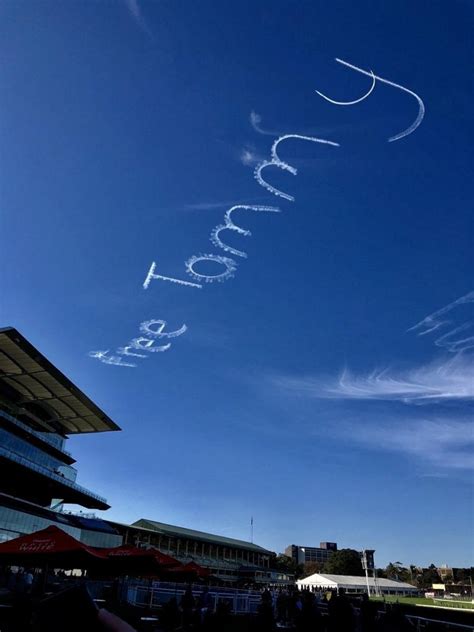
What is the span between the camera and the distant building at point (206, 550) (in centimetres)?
8644

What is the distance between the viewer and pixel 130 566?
13.1 meters

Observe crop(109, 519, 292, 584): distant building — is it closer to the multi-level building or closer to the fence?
the multi-level building

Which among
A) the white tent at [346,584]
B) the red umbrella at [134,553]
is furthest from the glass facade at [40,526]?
the red umbrella at [134,553]

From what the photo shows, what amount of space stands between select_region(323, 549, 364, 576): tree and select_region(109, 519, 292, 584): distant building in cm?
1199

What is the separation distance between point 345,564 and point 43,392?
87.5 meters

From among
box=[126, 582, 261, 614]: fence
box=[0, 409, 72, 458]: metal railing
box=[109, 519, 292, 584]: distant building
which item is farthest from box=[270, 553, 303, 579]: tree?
box=[126, 582, 261, 614]: fence

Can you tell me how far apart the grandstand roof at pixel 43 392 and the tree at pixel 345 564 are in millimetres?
73021

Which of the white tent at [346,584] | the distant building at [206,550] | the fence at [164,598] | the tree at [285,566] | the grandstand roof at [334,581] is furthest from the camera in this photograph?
the tree at [285,566]

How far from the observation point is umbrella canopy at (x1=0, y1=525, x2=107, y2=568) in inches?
425

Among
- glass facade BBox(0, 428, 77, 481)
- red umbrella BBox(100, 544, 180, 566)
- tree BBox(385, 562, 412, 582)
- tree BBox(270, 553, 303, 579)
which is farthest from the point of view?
tree BBox(385, 562, 412, 582)

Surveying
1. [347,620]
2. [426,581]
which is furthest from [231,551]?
[347,620]

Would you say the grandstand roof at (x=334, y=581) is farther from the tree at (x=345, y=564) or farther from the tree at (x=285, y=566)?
the tree at (x=285, y=566)

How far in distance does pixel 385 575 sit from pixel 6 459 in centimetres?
17691

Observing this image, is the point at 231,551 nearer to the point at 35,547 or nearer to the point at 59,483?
the point at 59,483
